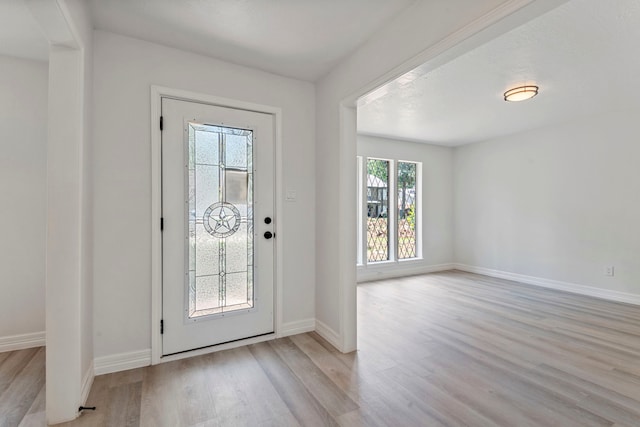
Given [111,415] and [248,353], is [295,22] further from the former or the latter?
[111,415]

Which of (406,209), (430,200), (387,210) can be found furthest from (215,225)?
(430,200)

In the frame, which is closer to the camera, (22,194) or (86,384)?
(86,384)

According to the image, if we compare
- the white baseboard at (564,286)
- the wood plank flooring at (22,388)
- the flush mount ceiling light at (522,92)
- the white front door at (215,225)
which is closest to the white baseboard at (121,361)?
the white front door at (215,225)

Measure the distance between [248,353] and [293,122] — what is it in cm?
212

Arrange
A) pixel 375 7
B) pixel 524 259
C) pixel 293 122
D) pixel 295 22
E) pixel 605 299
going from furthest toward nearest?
pixel 524 259
pixel 605 299
pixel 293 122
pixel 295 22
pixel 375 7

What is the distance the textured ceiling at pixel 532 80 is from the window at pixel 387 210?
780 millimetres

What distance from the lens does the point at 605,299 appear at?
12.6ft

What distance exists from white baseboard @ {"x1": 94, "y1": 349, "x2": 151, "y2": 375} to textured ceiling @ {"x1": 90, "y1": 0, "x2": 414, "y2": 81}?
2.39 meters

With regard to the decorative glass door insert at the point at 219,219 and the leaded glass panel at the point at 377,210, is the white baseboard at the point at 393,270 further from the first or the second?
the decorative glass door insert at the point at 219,219

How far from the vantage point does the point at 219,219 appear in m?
2.47

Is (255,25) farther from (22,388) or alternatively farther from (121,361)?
(22,388)

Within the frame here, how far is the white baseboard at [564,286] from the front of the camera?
147 inches

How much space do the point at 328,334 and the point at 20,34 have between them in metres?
3.40

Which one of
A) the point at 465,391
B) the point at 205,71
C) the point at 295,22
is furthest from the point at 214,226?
the point at 465,391
